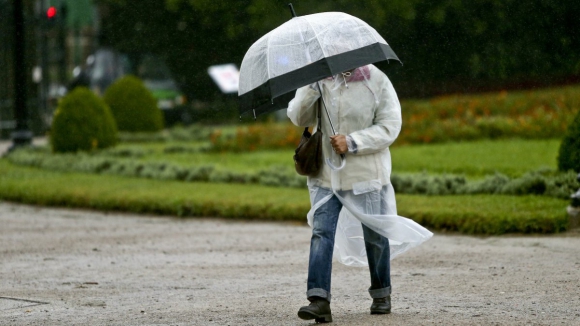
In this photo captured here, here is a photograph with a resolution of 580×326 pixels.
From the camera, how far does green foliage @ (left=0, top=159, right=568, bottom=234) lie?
913cm

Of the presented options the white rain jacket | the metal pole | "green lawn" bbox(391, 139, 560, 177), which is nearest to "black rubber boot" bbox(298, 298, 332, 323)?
the white rain jacket

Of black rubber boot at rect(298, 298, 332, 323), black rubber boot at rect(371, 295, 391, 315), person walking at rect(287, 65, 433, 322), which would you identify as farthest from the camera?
black rubber boot at rect(371, 295, 391, 315)

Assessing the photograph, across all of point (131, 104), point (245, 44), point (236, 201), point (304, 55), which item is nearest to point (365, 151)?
point (304, 55)

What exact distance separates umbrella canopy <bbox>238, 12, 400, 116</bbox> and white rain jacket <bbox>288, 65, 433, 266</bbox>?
20 centimetres

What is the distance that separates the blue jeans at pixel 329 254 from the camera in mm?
5469

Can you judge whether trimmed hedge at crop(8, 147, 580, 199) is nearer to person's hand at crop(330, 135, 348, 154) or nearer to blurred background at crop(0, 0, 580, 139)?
person's hand at crop(330, 135, 348, 154)

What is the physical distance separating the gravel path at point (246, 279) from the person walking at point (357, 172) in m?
0.37

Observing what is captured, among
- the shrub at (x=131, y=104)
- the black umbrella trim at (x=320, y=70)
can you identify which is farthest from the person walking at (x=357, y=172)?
the shrub at (x=131, y=104)

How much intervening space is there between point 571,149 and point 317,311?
18.1 ft

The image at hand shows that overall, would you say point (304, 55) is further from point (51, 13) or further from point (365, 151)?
point (51, 13)

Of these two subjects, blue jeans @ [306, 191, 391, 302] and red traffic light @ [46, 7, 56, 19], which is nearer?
blue jeans @ [306, 191, 391, 302]

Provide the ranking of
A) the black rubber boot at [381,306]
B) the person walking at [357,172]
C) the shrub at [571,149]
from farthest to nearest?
the shrub at [571,149], the black rubber boot at [381,306], the person walking at [357,172]

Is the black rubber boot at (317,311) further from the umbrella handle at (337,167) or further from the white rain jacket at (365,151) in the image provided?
the umbrella handle at (337,167)

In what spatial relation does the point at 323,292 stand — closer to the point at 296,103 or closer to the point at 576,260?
the point at 296,103
